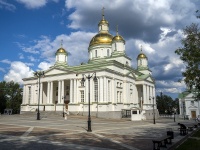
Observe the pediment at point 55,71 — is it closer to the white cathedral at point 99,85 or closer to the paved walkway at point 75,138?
the white cathedral at point 99,85

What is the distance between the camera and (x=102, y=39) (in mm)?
63094

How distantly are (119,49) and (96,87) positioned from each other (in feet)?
50.7

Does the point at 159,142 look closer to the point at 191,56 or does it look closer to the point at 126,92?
the point at 191,56

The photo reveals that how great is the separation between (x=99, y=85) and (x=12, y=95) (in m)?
49.8

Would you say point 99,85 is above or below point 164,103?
above

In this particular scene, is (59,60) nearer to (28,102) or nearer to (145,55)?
(28,102)

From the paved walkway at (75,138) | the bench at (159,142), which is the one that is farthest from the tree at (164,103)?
the bench at (159,142)

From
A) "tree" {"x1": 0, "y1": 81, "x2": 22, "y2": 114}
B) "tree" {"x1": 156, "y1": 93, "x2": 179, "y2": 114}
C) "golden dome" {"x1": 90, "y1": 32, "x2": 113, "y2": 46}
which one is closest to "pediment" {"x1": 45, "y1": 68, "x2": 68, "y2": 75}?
"golden dome" {"x1": 90, "y1": 32, "x2": 113, "y2": 46}

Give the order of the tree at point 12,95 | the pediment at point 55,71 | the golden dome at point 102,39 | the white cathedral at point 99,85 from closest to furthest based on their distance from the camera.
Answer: the white cathedral at point 99,85 < the pediment at point 55,71 < the golden dome at point 102,39 < the tree at point 12,95

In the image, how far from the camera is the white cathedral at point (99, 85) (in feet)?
160

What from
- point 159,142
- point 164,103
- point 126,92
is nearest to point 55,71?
point 126,92

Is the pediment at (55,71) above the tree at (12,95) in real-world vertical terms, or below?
above

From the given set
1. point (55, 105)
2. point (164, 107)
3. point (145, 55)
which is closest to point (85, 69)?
point (55, 105)

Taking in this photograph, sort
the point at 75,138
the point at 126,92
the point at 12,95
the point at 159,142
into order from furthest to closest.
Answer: the point at 12,95, the point at 126,92, the point at 75,138, the point at 159,142
